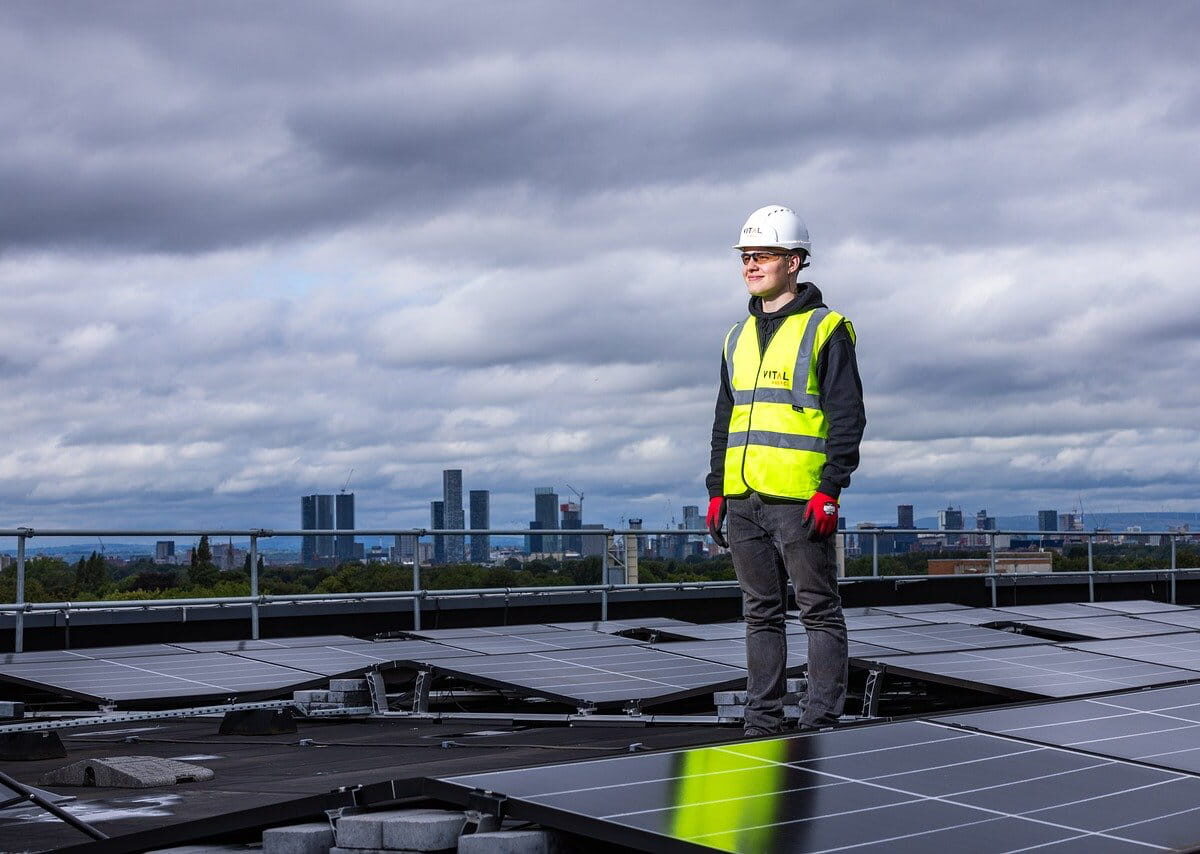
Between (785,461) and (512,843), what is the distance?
2.99m

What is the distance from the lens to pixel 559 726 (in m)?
7.16

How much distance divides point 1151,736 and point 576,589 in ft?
30.5

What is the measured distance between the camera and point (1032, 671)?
7.49m

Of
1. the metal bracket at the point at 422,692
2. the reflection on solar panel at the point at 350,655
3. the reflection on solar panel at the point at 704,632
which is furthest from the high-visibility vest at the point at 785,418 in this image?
the reflection on solar panel at the point at 704,632

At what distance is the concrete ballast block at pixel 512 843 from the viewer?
2885mm

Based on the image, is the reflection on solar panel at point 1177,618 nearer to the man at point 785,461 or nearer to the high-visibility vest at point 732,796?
the man at point 785,461

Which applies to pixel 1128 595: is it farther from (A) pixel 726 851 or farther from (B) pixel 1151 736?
(A) pixel 726 851

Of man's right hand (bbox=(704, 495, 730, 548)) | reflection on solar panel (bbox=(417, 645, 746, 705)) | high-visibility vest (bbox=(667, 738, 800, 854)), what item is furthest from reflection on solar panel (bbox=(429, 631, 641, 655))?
high-visibility vest (bbox=(667, 738, 800, 854))

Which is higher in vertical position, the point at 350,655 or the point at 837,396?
the point at 837,396

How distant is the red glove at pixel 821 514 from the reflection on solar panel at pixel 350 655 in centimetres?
336

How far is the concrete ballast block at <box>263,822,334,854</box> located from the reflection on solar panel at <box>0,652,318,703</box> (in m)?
4.63

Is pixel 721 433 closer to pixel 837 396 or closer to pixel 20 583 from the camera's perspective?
pixel 837 396

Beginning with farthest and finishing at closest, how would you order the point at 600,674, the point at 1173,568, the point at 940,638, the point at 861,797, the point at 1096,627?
the point at 1173,568
the point at 1096,627
the point at 940,638
the point at 600,674
the point at 861,797

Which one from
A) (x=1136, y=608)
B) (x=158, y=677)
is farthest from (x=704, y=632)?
(x=1136, y=608)
